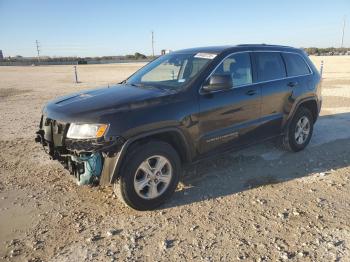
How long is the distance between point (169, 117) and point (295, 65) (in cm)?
304

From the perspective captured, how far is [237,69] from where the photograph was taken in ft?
16.2

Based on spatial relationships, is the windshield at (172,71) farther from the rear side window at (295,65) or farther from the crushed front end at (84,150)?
the rear side window at (295,65)

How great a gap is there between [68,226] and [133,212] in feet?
2.44

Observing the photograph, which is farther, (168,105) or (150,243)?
(168,105)

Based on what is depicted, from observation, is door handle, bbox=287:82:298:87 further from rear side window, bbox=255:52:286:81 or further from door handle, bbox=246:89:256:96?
door handle, bbox=246:89:256:96

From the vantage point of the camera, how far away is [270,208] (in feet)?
13.5

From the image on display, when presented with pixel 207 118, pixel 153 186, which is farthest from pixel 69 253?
pixel 207 118

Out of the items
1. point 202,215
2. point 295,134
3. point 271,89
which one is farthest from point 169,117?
point 295,134

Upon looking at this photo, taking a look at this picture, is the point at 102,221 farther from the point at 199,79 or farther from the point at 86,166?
the point at 199,79

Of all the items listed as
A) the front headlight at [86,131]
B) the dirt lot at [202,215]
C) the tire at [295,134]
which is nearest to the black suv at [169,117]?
the front headlight at [86,131]

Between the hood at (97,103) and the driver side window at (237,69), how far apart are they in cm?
98

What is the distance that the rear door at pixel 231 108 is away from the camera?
4445 millimetres

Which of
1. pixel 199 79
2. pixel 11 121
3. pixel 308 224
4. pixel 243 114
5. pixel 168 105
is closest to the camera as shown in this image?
pixel 308 224

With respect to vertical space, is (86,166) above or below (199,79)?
below
